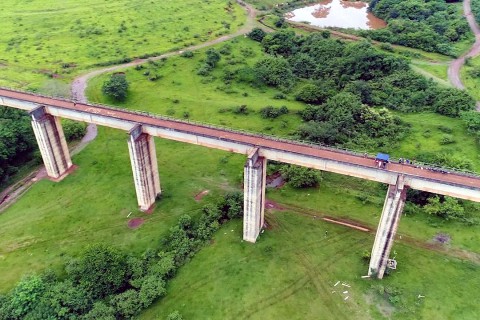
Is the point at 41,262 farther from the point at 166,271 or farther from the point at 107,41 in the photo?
the point at 107,41

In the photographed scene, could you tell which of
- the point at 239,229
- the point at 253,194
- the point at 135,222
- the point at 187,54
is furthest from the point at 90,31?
the point at 253,194

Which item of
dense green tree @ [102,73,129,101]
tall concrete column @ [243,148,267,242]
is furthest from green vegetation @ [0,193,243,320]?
dense green tree @ [102,73,129,101]

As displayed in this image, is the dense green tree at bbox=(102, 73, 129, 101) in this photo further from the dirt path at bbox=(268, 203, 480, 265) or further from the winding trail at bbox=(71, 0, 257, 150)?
the dirt path at bbox=(268, 203, 480, 265)

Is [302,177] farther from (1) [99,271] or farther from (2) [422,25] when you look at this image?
(2) [422,25]

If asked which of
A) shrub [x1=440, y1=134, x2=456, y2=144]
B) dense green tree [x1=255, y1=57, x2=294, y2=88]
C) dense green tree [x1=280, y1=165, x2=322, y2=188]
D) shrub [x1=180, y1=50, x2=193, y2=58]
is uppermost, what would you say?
shrub [x1=180, y1=50, x2=193, y2=58]

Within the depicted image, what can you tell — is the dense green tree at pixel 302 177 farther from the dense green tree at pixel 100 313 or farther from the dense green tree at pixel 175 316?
the dense green tree at pixel 100 313

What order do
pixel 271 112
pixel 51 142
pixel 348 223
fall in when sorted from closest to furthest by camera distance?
pixel 348 223 < pixel 51 142 < pixel 271 112

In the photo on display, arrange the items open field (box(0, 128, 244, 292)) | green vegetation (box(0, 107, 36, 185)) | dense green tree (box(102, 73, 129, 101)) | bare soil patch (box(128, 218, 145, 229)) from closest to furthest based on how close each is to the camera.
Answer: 1. open field (box(0, 128, 244, 292))
2. bare soil patch (box(128, 218, 145, 229))
3. green vegetation (box(0, 107, 36, 185))
4. dense green tree (box(102, 73, 129, 101))
